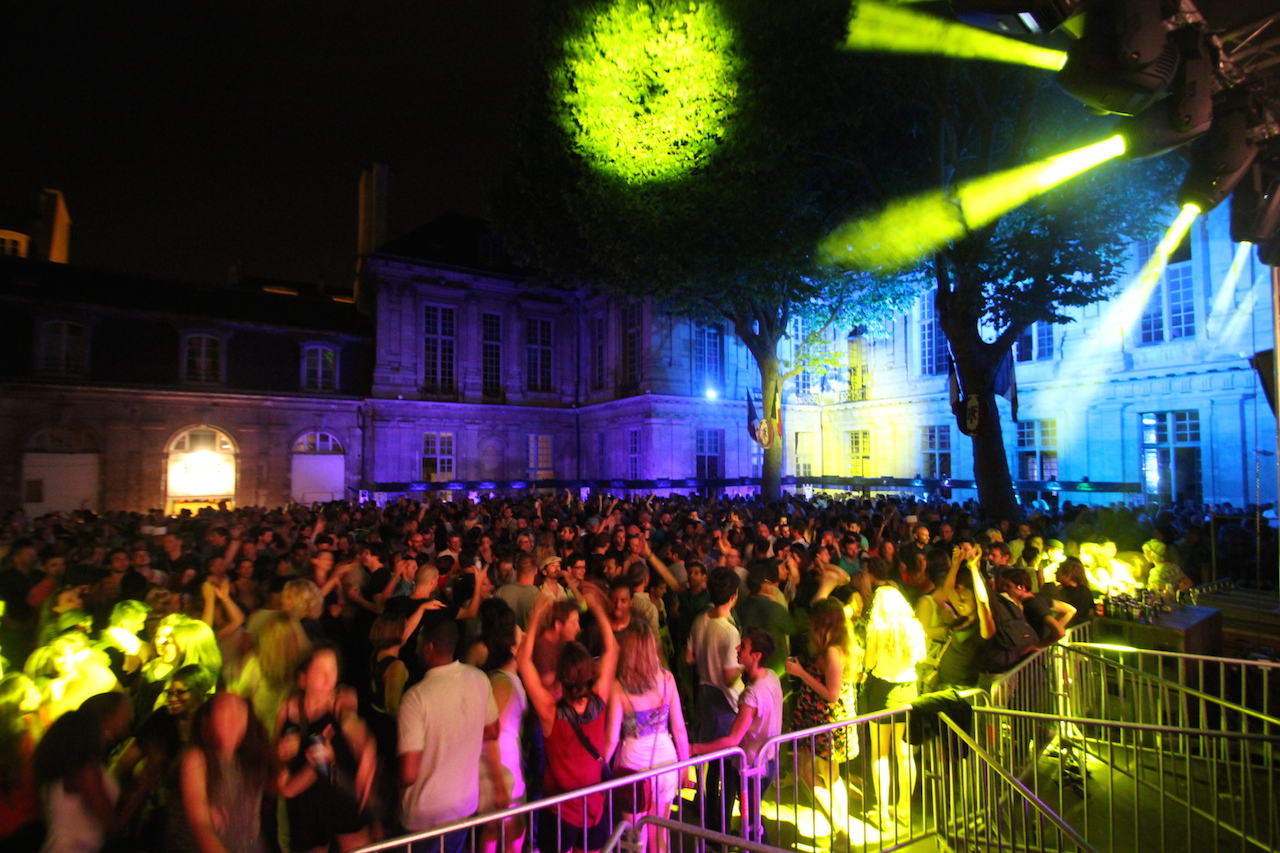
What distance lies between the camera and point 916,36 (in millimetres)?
11516

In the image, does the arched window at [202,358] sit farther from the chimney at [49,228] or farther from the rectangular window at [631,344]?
the chimney at [49,228]

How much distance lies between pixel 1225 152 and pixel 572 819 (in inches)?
272

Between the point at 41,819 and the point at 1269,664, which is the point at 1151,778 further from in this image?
the point at 41,819

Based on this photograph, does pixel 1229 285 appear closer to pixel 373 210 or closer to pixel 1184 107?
pixel 1184 107

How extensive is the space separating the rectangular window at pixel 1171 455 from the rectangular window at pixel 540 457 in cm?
2272

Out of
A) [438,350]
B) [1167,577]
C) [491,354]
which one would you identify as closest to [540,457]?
[491,354]

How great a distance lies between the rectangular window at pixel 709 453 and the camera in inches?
1104

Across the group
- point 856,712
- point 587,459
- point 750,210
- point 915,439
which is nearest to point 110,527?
point 856,712

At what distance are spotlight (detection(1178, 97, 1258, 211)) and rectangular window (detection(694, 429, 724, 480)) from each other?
2263 centimetres

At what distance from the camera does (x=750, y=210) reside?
14250mm

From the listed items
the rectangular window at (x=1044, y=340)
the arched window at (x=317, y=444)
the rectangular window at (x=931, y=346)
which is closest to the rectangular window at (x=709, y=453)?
the rectangular window at (x=931, y=346)

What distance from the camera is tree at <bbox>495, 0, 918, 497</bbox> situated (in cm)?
1247

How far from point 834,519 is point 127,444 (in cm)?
2488

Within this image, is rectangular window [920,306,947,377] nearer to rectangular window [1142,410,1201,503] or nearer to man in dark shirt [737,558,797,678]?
rectangular window [1142,410,1201,503]
